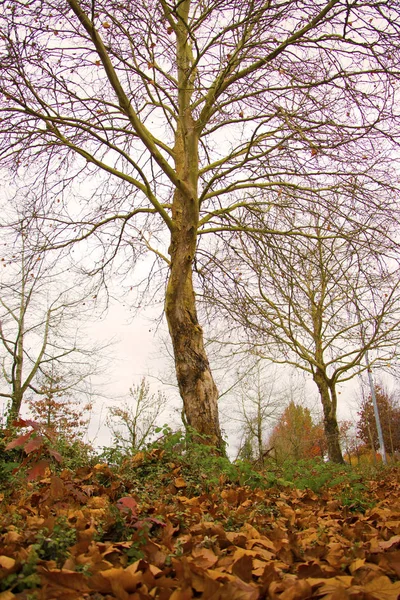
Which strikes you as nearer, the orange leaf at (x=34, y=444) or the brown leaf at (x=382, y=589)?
the brown leaf at (x=382, y=589)

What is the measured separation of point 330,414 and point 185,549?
14.8 m

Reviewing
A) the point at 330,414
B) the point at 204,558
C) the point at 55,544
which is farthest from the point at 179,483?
the point at 330,414

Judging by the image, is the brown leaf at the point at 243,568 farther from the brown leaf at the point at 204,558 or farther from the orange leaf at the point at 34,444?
the orange leaf at the point at 34,444

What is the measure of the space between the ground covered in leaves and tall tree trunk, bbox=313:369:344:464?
12659 millimetres

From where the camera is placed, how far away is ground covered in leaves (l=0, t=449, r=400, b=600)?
1499 mm

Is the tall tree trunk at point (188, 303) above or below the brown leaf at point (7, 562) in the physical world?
above

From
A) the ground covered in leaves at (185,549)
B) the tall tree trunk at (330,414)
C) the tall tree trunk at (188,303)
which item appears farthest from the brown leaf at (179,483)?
the tall tree trunk at (330,414)

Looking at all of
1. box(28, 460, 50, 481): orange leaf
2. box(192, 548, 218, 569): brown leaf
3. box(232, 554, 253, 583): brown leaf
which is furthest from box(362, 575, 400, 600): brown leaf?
box(28, 460, 50, 481): orange leaf

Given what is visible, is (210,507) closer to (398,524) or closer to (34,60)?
(398,524)

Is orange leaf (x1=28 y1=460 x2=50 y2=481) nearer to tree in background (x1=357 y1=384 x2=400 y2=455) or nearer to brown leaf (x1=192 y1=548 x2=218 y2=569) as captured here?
brown leaf (x1=192 y1=548 x2=218 y2=569)

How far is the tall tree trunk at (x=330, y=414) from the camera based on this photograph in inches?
615

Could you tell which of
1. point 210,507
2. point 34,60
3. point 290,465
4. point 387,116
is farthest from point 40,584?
point 387,116

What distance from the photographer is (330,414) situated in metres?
15.7

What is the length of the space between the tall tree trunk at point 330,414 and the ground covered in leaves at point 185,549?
12659mm
